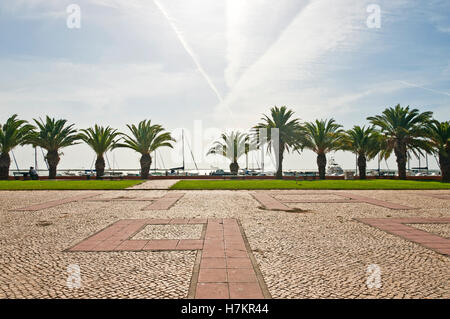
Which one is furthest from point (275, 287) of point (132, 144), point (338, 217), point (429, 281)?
point (132, 144)

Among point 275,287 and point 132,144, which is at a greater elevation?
point 132,144

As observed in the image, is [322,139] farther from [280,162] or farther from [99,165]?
[99,165]

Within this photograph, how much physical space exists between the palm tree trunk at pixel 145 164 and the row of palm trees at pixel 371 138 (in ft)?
41.2

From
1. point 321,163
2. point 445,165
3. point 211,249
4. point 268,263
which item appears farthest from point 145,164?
point 445,165

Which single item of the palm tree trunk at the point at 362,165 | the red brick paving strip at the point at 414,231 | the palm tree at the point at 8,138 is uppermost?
the palm tree at the point at 8,138

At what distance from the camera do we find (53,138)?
33.8 meters

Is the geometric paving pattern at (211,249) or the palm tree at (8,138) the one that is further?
the palm tree at (8,138)

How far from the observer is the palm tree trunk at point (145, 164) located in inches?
1389

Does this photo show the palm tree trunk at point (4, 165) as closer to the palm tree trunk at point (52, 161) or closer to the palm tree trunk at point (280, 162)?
the palm tree trunk at point (52, 161)

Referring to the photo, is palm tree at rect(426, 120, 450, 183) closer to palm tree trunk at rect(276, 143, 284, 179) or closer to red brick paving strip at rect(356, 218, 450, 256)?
palm tree trunk at rect(276, 143, 284, 179)

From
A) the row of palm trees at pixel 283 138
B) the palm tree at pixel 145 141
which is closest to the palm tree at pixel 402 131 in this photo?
the row of palm trees at pixel 283 138

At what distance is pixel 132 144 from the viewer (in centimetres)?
3497
